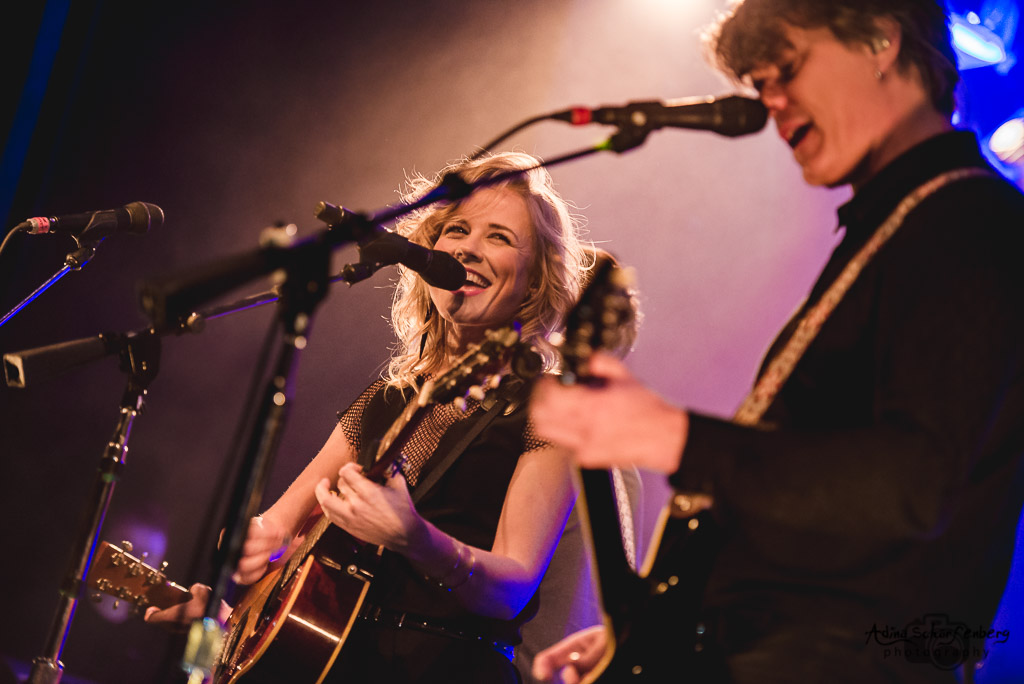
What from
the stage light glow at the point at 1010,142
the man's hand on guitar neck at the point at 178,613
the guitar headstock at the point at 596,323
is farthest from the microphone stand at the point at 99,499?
the stage light glow at the point at 1010,142

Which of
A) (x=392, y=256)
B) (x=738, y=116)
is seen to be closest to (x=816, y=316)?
(x=738, y=116)

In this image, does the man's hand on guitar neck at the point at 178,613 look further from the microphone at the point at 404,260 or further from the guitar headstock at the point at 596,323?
the guitar headstock at the point at 596,323

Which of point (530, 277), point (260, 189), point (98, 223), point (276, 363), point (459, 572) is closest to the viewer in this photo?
point (276, 363)

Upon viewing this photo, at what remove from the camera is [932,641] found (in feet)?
4.22

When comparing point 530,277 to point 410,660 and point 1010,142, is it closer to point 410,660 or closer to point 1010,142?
point 410,660

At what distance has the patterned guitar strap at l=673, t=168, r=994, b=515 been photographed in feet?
4.73

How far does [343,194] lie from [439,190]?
126 inches

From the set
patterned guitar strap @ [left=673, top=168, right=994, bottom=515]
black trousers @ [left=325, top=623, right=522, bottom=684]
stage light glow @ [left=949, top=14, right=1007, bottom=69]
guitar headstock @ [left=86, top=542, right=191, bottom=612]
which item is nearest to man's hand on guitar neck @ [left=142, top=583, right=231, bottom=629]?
guitar headstock @ [left=86, top=542, right=191, bottom=612]

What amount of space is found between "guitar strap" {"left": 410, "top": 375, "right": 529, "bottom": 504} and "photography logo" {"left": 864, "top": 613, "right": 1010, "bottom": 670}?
157cm

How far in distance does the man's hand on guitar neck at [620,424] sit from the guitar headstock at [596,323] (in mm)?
57

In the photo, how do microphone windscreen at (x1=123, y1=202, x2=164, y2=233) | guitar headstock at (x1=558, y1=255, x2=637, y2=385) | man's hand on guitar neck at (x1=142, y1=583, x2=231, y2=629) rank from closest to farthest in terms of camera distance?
guitar headstock at (x1=558, y1=255, x2=637, y2=385) → man's hand on guitar neck at (x1=142, y1=583, x2=231, y2=629) → microphone windscreen at (x1=123, y1=202, x2=164, y2=233)

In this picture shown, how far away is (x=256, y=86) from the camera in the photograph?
4.52 meters

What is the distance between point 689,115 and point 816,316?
0.48m

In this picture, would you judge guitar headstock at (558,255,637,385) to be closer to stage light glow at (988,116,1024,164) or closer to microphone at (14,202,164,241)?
microphone at (14,202,164,241)
